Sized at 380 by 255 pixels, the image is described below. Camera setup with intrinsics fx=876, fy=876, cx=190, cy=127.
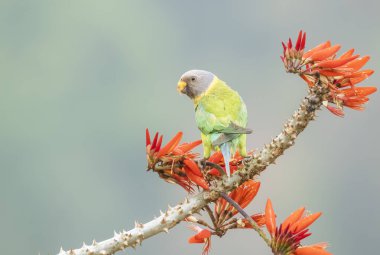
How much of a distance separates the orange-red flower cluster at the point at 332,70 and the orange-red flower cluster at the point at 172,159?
66 cm

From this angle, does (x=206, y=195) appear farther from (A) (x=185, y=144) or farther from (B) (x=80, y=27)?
(B) (x=80, y=27)

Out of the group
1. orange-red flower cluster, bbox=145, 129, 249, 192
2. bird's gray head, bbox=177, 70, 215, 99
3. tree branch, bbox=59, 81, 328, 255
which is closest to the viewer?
tree branch, bbox=59, 81, 328, 255

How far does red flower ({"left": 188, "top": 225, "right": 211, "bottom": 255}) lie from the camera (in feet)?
15.1

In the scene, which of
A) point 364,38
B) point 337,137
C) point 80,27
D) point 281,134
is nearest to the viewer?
point 281,134

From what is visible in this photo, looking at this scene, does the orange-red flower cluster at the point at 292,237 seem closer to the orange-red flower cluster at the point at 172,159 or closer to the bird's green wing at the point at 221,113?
the orange-red flower cluster at the point at 172,159

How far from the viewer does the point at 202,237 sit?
4625mm

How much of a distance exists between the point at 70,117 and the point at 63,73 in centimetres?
1378

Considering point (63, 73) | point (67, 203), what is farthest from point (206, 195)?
point (63, 73)

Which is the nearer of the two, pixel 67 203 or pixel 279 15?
pixel 67 203

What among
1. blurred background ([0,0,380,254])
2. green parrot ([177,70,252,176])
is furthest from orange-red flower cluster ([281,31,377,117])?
blurred background ([0,0,380,254])

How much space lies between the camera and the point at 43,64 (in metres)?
179

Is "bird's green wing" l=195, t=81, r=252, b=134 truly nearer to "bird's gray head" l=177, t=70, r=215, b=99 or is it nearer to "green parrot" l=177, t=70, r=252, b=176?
"green parrot" l=177, t=70, r=252, b=176

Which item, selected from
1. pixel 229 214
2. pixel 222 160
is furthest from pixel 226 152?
pixel 229 214

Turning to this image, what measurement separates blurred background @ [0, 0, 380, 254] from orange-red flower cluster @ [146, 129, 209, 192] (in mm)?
97047
